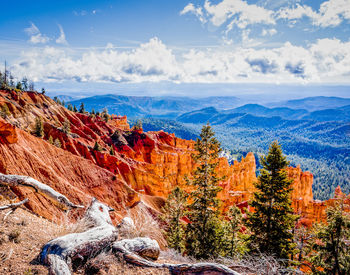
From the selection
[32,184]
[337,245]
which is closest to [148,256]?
[32,184]

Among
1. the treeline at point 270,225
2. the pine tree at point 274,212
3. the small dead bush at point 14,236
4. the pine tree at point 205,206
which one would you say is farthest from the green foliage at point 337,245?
the small dead bush at point 14,236

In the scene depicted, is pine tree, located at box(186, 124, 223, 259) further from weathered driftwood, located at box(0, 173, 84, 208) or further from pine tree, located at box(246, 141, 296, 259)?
weathered driftwood, located at box(0, 173, 84, 208)

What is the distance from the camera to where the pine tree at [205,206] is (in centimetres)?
1475

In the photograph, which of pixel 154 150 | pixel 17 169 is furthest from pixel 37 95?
pixel 17 169

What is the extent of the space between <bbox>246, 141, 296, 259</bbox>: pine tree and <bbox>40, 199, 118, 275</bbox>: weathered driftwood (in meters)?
9.78

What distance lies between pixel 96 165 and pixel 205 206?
23.5 m

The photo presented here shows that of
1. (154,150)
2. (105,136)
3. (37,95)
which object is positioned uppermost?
(37,95)

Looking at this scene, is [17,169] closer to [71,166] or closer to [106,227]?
[71,166]

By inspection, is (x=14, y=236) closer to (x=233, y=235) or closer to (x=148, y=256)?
(x=148, y=256)

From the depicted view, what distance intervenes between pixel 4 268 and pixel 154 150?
2370 inches

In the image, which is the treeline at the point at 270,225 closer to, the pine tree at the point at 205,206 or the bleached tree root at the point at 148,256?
the pine tree at the point at 205,206

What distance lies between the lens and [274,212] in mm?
12758

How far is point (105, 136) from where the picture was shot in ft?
210

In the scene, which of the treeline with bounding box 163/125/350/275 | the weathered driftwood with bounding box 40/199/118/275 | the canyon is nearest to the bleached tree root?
the weathered driftwood with bounding box 40/199/118/275
